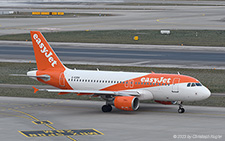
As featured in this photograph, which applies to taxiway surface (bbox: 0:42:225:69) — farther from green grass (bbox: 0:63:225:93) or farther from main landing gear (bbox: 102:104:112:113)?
main landing gear (bbox: 102:104:112:113)

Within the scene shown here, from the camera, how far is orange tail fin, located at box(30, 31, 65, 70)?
166ft

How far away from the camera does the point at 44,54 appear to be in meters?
50.8

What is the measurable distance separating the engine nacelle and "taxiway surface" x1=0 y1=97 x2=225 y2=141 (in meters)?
0.76

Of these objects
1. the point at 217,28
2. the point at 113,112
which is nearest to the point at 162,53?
the point at 217,28

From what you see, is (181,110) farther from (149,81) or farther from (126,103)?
(126,103)

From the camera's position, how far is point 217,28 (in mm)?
124250

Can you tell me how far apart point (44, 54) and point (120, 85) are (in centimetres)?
900

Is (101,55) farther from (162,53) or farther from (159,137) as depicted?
(159,137)

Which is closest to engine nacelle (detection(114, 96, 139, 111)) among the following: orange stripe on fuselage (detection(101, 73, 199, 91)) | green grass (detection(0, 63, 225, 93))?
orange stripe on fuselage (detection(101, 73, 199, 91))

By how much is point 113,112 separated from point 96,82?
3.52 m

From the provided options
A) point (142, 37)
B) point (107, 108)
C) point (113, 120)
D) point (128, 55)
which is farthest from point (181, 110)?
point (142, 37)

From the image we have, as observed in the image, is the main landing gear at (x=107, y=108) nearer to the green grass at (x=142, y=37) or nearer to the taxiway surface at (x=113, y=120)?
the taxiway surface at (x=113, y=120)

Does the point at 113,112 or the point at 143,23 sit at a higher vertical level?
the point at 143,23

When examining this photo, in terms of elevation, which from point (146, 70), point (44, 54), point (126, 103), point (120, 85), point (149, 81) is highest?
point (44, 54)
